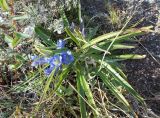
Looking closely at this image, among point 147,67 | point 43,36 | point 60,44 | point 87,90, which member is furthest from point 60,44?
point 147,67

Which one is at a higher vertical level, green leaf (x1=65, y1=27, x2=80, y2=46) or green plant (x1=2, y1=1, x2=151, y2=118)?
green leaf (x1=65, y1=27, x2=80, y2=46)

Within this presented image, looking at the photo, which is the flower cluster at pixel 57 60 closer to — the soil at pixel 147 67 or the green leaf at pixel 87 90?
the green leaf at pixel 87 90

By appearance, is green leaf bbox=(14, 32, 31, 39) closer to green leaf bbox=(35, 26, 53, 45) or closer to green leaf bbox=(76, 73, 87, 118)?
green leaf bbox=(35, 26, 53, 45)

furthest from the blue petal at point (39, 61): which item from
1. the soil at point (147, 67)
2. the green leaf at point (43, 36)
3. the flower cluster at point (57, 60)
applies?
the soil at point (147, 67)

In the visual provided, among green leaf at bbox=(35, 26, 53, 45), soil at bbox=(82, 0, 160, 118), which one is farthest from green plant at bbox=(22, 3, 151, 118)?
soil at bbox=(82, 0, 160, 118)

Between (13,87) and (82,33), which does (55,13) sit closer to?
(82,33)

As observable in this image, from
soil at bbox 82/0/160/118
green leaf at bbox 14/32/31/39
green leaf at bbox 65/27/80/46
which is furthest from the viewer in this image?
soil at bbox 82/0/160/118

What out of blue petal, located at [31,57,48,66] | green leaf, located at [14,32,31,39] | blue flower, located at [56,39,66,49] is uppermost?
green leaf, located at [14,32,31,39]

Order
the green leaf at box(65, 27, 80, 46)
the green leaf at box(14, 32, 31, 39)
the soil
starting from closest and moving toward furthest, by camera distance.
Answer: the green leaf at box(65, 27, 80, 46)
the green leaf at box(14, 32, 31, 39)
the soil

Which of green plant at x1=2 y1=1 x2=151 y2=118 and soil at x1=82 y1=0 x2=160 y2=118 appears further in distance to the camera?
soil at x1=82 y1=0 x2=160 y2=118
